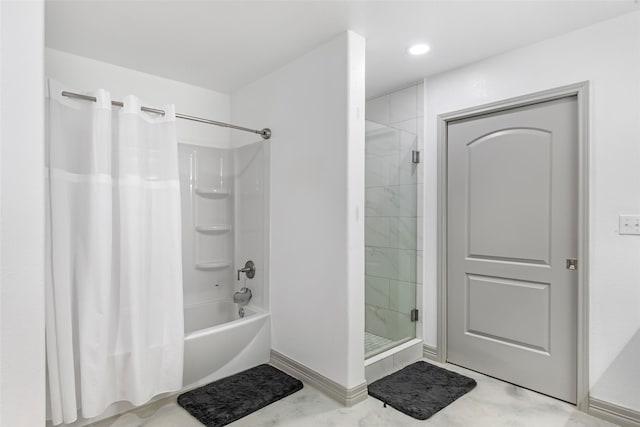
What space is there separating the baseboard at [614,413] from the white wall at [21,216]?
286cm

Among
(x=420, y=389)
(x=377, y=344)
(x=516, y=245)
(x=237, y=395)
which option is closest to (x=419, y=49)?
(x=516, y=245)

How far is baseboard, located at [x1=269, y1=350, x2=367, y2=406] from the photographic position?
2.20 m

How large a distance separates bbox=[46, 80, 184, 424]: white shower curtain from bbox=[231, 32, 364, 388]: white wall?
0.81 m

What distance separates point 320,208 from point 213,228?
1.28 m

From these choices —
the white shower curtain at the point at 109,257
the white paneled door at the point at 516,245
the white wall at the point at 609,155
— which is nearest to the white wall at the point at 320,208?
the white shower curtain at the point at 109,257

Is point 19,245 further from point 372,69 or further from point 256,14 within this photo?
point 372,69

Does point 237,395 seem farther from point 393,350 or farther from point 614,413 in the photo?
point 614,413

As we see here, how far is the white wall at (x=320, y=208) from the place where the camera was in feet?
7.30

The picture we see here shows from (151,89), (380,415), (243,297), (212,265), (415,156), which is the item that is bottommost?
(380,415)

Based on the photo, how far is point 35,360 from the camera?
4.66 feet

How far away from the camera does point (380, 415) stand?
2.10 m

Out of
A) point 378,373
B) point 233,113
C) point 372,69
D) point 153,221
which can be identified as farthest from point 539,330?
point 233,113

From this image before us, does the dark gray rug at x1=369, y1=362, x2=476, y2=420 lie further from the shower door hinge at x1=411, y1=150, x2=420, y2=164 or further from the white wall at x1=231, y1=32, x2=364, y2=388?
the shower door hinge at x1=411, y1=150, x2=420, y2=164

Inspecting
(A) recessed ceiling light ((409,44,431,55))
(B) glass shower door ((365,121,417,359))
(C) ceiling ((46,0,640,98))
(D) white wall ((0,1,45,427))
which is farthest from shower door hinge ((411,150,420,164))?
(D) white wall ((0,1,45,427))
